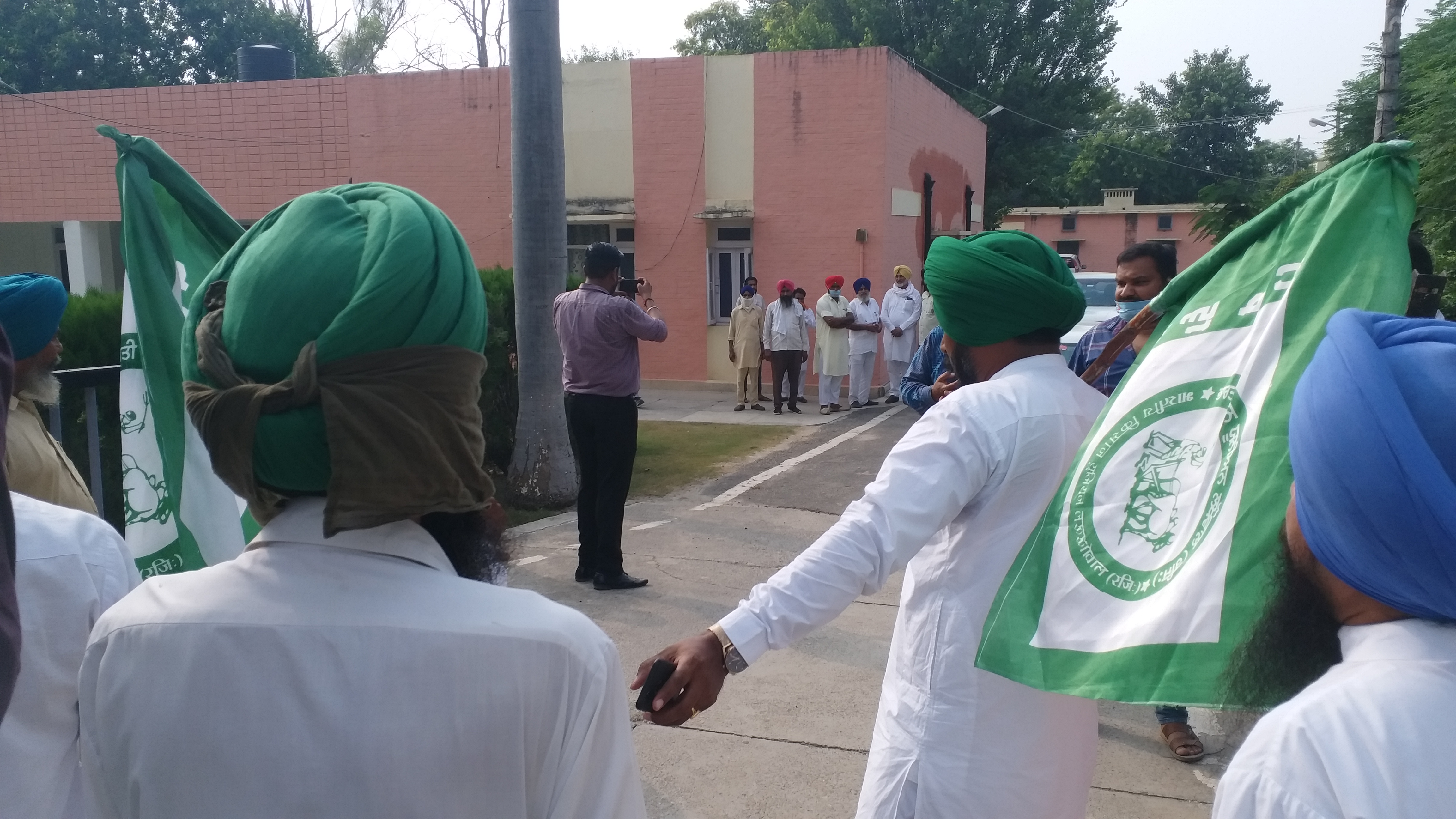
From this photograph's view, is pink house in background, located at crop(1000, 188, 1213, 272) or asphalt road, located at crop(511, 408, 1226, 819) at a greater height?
pink house in background, located at crop(1000, 188, 1213, 272)

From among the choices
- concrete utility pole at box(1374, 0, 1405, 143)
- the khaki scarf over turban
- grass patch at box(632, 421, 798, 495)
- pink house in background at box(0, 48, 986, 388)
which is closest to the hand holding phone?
the khaki scarf over turban

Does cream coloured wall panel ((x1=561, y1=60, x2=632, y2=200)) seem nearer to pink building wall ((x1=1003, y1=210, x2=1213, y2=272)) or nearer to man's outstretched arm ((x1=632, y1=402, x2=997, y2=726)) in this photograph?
man's outstretched arm ((x1=632, y1=402, x2=997, y2=726))

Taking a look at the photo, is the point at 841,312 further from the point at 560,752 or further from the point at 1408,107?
the point at 560,752

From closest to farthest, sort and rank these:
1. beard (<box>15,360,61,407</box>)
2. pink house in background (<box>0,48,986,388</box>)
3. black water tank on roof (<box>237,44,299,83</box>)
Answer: beard (<box>15,360,61,407</box>) < pink house in background (<box>0,48,986,388</box>) < black water tank on roof (<box>237,44,299,83</box>)

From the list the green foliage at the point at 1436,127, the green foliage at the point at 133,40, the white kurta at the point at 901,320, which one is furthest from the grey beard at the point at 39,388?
the green foliage at the point at 133,40

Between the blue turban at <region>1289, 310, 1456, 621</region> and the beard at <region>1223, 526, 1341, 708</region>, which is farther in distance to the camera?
the beard at <region>1223, 526, 1341, 708</region>

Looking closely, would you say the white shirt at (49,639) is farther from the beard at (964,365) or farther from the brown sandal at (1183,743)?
the brown sandal at (1183,743)

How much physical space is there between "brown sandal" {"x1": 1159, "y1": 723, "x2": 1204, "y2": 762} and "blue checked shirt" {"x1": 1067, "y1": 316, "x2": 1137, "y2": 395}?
1.33 metres

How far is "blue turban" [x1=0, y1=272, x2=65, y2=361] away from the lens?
8.09ft

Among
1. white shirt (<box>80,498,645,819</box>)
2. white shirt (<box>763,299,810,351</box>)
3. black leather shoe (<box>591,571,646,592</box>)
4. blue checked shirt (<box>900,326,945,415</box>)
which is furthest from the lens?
white shirt (<box>763,299,810,351</box>)

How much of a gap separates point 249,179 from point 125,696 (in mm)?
18258

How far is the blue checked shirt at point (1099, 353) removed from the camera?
13.7 ft

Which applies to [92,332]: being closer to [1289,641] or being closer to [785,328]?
[1289,641]

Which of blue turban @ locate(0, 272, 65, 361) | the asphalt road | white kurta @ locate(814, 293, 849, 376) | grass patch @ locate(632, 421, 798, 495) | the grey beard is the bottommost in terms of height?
grass patch @ locate(632, 421, 798, 495)
